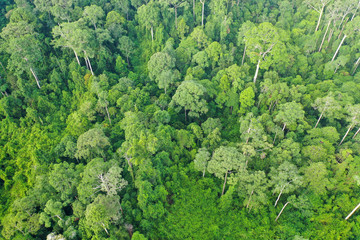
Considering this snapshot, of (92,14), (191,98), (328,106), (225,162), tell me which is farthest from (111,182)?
(92,14)

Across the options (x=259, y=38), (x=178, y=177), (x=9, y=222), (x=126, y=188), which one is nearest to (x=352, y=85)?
(x=259, y=38)

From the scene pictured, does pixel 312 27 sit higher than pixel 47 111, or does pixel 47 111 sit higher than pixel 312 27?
pixel 312 27

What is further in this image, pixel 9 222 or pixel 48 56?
pixel 48 56

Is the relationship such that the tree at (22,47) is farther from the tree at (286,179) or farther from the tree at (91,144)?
the tree at (286,179)

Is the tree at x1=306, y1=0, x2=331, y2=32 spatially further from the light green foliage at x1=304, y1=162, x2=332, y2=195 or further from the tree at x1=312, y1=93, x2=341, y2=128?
the light green foliage at x1=304, y1=162, x2=332, y2=195

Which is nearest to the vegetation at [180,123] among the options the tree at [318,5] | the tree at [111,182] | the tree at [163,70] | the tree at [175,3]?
the tree at [111,182]

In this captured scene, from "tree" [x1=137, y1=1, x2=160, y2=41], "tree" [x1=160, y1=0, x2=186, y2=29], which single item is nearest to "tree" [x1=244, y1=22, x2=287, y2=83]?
"tree" [x1=160, y1=0, x2=186, y2=29]

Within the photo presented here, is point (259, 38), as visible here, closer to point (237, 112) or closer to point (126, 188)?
point (237, 112)

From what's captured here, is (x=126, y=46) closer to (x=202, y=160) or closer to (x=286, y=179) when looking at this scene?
(x=202, y=160)
